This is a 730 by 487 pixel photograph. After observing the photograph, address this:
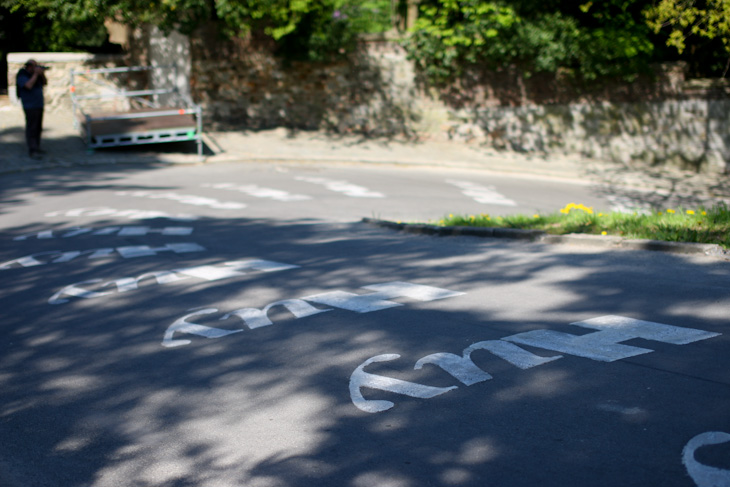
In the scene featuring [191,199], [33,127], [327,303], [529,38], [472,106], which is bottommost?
[191,199]

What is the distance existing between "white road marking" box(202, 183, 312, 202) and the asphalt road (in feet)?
17.0

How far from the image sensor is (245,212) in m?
13.3

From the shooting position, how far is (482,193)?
16391 mm

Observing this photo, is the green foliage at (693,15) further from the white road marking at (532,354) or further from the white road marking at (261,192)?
the white road marking at (532,354)

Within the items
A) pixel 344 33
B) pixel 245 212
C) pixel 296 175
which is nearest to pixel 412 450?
pixel 245 212

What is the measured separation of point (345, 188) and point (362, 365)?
11.7 m

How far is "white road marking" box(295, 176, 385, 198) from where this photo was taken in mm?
15695

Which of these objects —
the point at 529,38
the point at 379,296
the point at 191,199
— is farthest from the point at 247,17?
the point at 379,296

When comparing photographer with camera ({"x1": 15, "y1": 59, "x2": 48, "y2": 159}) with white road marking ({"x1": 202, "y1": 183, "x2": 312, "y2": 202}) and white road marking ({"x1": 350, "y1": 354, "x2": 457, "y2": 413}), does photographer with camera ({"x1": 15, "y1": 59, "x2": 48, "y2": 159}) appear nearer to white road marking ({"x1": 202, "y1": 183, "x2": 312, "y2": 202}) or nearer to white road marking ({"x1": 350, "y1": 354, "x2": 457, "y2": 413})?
white road marking ({"x1": 202, "y1": 183, "x2": 312, "y2": 202})

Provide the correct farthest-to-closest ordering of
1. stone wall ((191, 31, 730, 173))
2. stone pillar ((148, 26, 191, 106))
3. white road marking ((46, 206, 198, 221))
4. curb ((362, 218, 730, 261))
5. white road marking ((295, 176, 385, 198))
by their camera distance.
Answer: stone pillar ((148, 26, 191, 106)) → stone wall ((191, 31, 730, 173)) → white road marking ((295, 176, 385, 198)) → white road marking ((46, 206, 198, 221)) → curb ((362, 218, 730, 261))

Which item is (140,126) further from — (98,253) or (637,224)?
(637,224)

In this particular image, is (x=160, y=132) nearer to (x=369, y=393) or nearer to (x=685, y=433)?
(x=369, y=393)

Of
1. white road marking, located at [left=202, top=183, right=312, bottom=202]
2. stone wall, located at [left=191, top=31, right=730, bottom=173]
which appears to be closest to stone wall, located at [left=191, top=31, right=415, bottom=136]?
stone wall, located at [left=191, top=31, right=730, bottom=173]

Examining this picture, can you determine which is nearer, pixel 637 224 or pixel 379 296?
pixel 379 296
